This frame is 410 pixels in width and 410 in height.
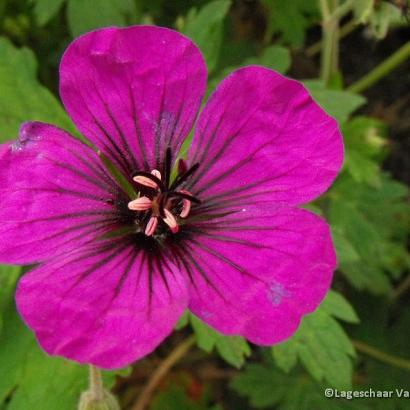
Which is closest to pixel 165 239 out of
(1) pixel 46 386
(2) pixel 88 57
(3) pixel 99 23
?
(2) pixel 88 57

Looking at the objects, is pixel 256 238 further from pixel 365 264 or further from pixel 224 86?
pixel 365 264

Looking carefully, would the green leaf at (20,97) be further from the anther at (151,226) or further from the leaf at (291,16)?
the leaf at (291,16)

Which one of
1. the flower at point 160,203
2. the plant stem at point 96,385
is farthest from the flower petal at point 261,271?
the plant stem at point 96,385

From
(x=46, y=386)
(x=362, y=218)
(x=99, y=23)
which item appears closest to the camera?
(x=46, y=386)

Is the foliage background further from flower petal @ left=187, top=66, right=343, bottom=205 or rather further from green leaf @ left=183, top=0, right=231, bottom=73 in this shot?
flower petal @ left=187, top=66, right=343, bottom=205

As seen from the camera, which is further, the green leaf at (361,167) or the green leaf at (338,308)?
the green leaf at (361,167)

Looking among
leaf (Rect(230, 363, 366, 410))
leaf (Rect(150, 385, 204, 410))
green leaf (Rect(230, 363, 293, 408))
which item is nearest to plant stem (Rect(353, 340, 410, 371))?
leaf (Rect(230, 363, 366, 410))
